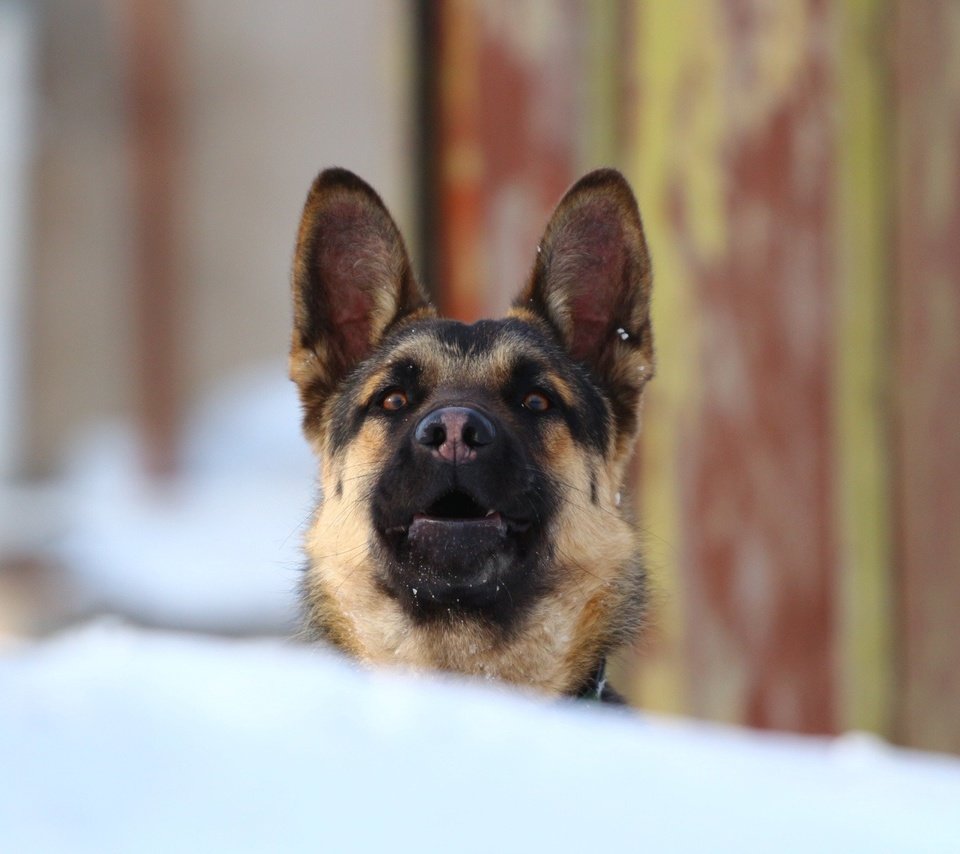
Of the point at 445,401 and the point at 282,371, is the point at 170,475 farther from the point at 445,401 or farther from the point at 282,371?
the point at 445,401

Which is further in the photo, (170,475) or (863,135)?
(170,475)

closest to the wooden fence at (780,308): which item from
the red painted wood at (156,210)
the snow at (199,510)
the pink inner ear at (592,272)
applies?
the pink inner ear at (592,272)

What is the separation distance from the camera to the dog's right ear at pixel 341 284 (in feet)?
11.6

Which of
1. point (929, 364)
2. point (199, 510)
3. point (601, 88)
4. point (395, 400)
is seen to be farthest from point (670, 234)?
point (199, 510)

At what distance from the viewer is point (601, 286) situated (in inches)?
147

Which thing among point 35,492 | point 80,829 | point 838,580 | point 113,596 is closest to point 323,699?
point 80,829

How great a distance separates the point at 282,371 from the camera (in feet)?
38.3

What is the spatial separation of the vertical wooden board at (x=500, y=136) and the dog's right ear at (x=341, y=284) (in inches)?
55.7

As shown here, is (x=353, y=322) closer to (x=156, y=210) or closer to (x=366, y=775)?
(x=366, y=775)

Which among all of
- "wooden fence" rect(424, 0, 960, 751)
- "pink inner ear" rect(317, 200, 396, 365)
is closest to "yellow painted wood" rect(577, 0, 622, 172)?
"wooden fence" rect(424, 0, 960, 751)

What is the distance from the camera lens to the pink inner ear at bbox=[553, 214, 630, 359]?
3609mm

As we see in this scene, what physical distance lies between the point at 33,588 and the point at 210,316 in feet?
9.23

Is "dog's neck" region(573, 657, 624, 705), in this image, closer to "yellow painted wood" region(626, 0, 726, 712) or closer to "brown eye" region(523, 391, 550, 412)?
"brown eye" region(523, 391, 550, 412)

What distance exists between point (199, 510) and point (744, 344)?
721cm
